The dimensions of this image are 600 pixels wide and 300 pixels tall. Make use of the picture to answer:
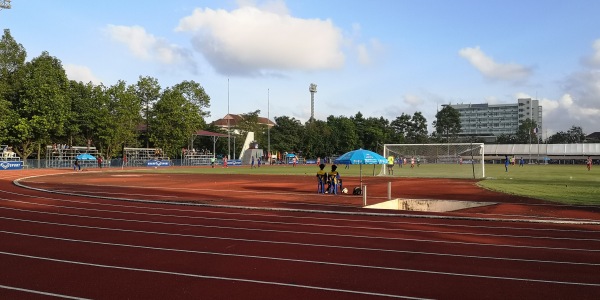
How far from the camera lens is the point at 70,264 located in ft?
26.0

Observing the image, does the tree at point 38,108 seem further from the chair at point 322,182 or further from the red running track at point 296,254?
the chair at point 322,182

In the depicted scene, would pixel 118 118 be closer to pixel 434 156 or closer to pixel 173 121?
pixel 173 121

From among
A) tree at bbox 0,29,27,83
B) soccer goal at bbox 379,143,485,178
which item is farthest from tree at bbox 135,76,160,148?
soccer goal at bbox 379,143,485,178

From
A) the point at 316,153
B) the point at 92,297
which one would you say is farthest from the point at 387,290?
the point at 316,153

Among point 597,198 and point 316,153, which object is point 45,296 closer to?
point 597,198

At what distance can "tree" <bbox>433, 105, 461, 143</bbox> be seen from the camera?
132 m

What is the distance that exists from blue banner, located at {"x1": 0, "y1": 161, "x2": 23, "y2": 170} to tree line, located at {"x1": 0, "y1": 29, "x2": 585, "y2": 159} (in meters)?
2.84

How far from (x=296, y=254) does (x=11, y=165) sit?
165 feet

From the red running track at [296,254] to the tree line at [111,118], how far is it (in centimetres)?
4301

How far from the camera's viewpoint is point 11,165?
49.1 m

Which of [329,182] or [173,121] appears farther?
[173,121]

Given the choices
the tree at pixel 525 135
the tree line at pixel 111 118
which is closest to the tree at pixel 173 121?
the tree line at pixel 111 118

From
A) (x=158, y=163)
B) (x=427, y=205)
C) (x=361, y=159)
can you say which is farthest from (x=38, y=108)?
(x=427, y=205)

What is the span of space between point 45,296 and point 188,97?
73.1m
